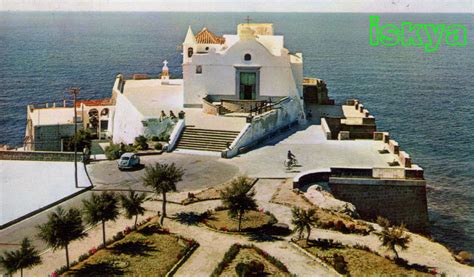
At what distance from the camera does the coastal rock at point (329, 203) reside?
35031 millimetres

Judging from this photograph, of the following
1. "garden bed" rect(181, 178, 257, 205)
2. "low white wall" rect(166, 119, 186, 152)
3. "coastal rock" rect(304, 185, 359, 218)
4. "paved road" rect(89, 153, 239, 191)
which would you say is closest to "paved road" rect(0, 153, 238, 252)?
"paved road" rect(89, 153, 239, 191)

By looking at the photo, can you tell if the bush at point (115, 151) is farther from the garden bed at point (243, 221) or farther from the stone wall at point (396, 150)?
the stone wall at point (396, 150)

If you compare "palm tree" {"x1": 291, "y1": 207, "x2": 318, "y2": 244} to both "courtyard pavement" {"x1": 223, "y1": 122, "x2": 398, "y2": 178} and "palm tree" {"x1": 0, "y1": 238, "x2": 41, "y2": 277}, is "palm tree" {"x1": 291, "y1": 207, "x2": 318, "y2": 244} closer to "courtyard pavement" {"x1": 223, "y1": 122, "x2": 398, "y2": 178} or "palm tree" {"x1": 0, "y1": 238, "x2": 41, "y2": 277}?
"courtyard pavement" {"x1": 223, "y1": 122, "x2": 398, "y2": 178}

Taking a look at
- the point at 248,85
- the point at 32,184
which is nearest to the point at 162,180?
the point at 32,184

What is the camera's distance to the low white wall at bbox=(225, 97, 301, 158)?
46156 millimetres

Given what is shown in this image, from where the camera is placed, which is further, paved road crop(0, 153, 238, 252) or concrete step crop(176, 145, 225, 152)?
concrete step crop(176, 145, 225, 152)

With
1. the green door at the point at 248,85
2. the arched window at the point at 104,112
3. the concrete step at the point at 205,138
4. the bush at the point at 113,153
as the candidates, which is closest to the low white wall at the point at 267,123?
the concrete step at the point at 205,138

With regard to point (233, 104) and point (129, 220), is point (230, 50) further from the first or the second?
point (129, 220)

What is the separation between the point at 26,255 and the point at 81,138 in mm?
25392

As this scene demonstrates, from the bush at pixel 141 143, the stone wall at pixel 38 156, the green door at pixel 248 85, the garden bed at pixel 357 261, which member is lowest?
the garden bed at pixel 357 261

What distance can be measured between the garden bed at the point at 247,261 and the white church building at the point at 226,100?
1871 cm

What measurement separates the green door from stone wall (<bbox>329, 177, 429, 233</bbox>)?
19217 mm

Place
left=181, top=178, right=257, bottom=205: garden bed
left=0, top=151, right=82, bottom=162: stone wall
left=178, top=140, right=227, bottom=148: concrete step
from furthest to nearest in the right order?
left=178, top=140, right=227, bottom=148: concrete step, left=0, top=151, right=82, bottom=162: stone wall, left=181, top=178, right=257, bottom=205: garden bed

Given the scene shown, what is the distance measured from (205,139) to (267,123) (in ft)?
19.1
